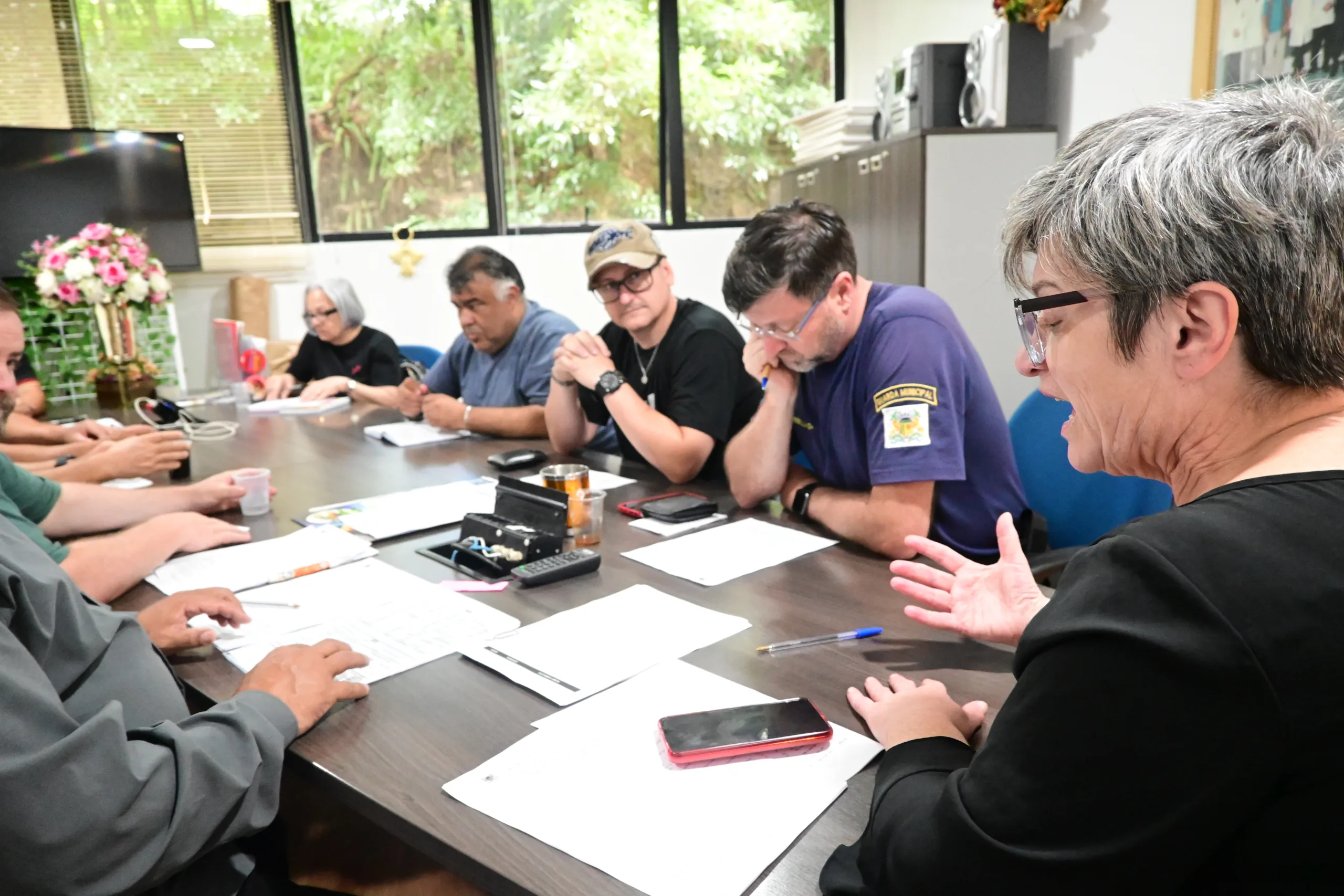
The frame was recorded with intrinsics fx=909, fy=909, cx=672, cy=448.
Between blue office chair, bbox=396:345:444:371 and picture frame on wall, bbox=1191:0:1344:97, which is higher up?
picture frame on wall, bbox=1191:0:1344:97

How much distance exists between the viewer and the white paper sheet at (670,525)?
1.72 m

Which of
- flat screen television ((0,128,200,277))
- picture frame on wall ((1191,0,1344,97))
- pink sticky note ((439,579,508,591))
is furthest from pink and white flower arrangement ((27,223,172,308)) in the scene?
picture frame on wall ((1191,0,1344,97))

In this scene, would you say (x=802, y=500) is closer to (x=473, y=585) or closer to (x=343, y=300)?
(x=473, y=585)

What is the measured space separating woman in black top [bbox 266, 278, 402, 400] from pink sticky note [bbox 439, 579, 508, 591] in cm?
273

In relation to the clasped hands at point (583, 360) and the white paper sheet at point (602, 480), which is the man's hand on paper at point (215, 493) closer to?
the white paper sheet at point (602, 480)

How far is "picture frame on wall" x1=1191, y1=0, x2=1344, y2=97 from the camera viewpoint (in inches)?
93.3

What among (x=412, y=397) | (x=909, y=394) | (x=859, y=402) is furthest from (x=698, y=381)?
(x=412, y=397)

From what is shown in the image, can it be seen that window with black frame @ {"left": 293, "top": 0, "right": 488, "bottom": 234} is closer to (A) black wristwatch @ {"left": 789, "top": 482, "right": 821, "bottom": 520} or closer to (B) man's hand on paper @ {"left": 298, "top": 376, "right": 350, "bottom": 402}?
(B) man's hand on paper @ {"left": 298, "top": 376, "right": 350, "bottom": 402}

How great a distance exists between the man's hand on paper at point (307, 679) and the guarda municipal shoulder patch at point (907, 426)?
1.02 m

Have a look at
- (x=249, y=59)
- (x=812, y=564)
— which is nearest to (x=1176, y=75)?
(x=812, y=564)

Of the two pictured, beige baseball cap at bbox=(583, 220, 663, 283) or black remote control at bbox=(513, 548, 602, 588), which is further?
beige baseball cap at bbox=(583, 220, 663, 283)

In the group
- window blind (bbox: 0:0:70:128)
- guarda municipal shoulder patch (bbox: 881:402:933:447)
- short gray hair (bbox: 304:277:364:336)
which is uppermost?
window blind (bbox: 0:0:70:128)

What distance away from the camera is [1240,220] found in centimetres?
67

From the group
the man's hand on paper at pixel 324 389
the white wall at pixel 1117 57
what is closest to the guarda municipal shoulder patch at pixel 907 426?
the white wall at pixel 1117 57
